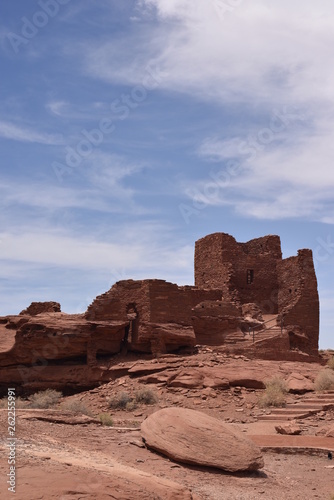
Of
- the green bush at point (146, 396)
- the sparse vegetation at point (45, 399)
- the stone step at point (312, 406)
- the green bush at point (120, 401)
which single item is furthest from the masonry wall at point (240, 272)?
the stone step at point (312, 406)

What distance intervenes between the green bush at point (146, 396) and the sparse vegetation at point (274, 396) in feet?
10.6

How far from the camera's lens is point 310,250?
99.5 ft

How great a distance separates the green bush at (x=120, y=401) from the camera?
1819cm

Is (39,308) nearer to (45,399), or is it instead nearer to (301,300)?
(45,399)

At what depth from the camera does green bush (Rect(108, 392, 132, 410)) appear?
18.2 meters

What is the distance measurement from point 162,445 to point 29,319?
12.8m

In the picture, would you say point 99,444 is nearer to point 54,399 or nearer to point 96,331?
point 54,399

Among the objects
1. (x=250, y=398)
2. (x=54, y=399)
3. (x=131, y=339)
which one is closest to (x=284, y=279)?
(x=131, y=339)

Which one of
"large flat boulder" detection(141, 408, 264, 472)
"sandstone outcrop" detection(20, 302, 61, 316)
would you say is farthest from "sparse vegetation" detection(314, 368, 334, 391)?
"sandstone outcrop" detection(20, 302, 61, 316)

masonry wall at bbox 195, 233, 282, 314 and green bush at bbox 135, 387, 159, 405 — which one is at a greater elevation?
masonry wall at bbox 195, 233, 282, 314

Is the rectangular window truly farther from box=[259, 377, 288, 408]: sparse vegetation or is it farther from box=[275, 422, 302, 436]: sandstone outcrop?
box=[275, 422, 302, 436]: sandstone outcrop

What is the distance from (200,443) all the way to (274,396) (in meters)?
7.91

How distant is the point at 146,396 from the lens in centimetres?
1817

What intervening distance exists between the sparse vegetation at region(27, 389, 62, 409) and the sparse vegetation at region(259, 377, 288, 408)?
651 cm
